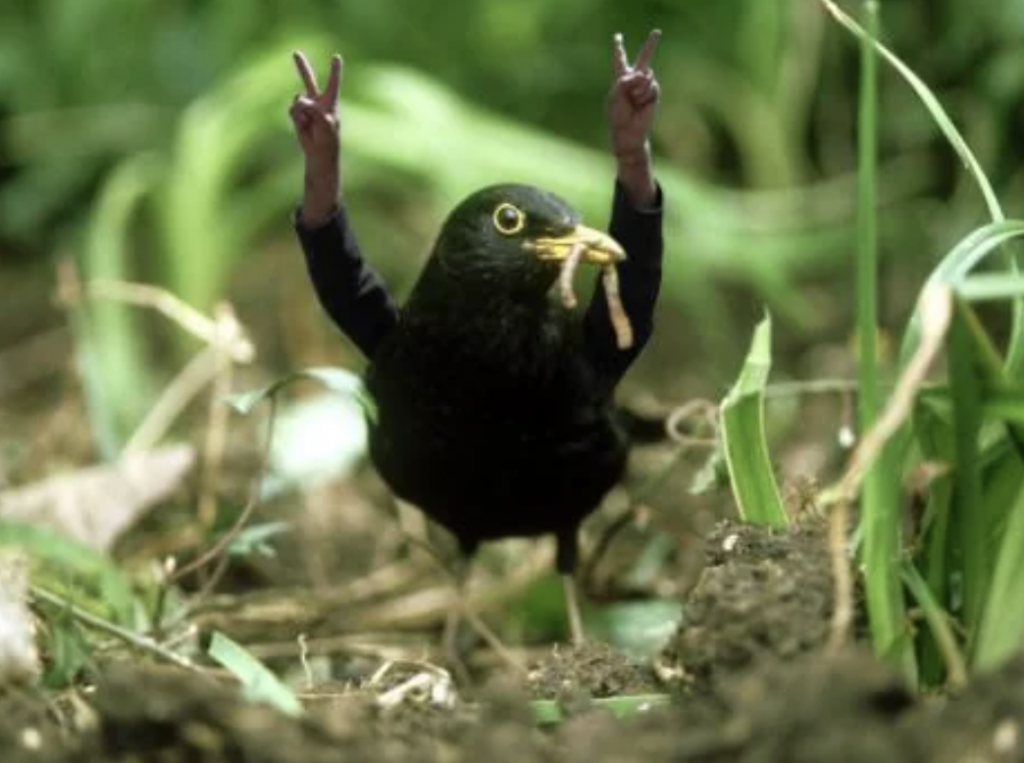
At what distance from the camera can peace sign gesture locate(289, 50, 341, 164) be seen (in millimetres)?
2762

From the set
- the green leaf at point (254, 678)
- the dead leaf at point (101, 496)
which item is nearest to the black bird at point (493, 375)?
the green leaf at point (254, 678)

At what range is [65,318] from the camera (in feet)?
20.4

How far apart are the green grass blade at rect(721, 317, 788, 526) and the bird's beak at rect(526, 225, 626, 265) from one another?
32cm

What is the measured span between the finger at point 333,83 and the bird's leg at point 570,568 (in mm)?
947

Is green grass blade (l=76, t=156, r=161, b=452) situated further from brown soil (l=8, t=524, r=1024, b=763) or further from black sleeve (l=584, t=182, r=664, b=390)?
brown soil (l=8, t=524, r=1024, b=763)

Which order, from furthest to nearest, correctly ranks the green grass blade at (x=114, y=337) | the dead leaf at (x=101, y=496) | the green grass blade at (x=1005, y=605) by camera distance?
the green grass blade at (x=114, y=337) → the dead leaf at (x=101, y=496) → the green grass blade at (x=1005, y=605)

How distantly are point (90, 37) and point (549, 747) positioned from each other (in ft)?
15.8

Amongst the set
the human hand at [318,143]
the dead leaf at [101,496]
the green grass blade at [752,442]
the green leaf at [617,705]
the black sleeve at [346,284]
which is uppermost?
the human hand at [318,143]

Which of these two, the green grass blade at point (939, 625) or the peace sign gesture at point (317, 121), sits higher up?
the peace sign gesture at point (317, 121)

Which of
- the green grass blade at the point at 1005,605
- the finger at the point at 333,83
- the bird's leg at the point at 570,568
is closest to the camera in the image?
the green grass blade at the point at 1005,605

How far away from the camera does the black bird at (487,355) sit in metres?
2.96

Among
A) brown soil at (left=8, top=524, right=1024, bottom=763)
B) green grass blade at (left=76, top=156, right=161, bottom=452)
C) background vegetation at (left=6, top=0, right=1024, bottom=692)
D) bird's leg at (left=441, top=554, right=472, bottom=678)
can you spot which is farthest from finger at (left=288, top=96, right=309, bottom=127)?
background vegetation at (left=6, top=0, right=1024, bottom=692)

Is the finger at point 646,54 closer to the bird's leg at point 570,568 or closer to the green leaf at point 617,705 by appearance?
the green leaf at point 617,705

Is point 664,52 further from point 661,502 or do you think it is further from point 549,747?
point 549,747
